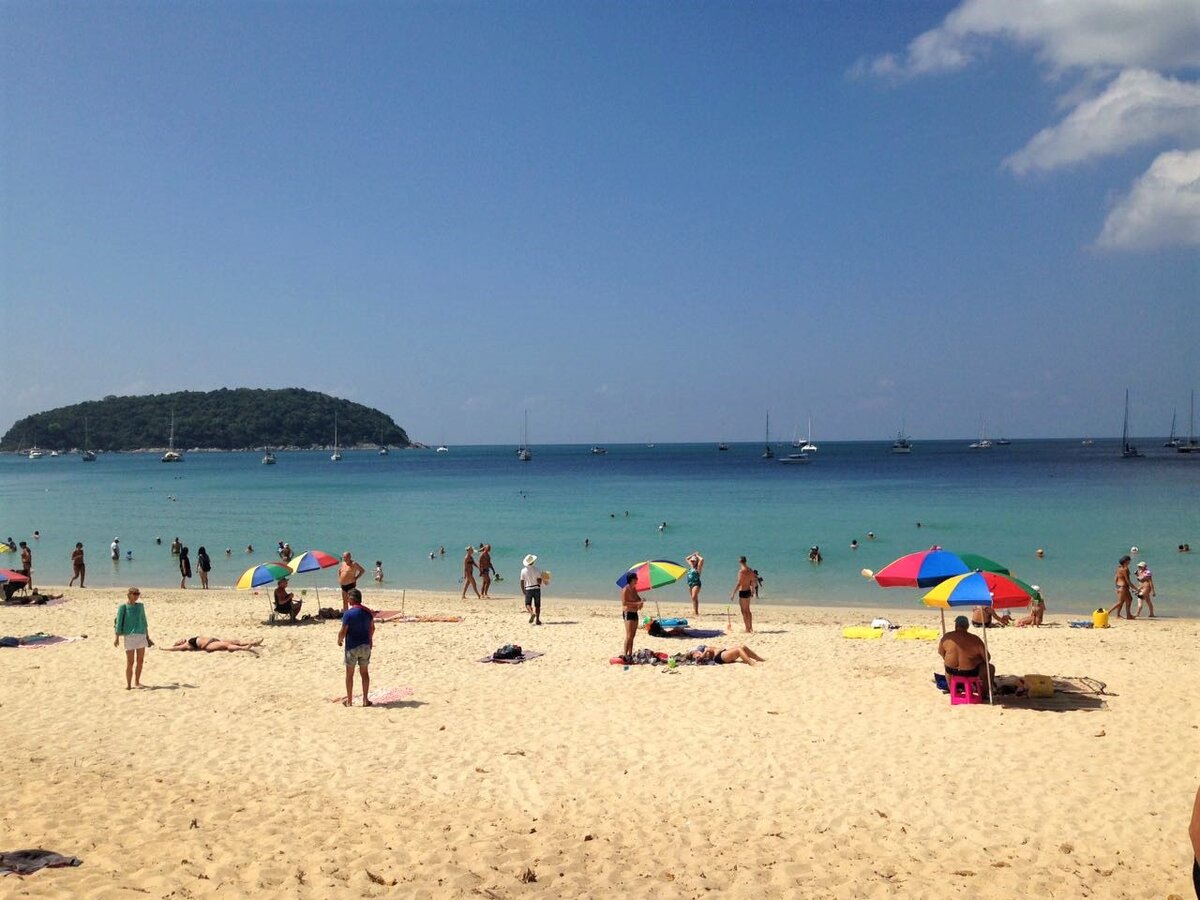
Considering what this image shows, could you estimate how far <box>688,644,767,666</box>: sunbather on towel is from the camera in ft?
43.1

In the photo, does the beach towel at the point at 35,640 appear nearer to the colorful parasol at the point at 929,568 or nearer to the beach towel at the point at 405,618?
the beach towel at the point at 405,618

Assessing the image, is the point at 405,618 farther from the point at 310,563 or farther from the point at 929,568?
the point at 929,568

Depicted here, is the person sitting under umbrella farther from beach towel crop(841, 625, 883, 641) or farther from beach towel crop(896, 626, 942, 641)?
beach towel crop(896, 626, 942, 641)

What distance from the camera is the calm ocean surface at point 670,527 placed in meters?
27.0

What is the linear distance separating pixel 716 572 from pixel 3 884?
23798 millimetres

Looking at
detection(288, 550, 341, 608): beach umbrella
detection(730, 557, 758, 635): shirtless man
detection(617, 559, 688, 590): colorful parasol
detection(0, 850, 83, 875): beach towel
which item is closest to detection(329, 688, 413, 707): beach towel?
detection(617, 559, 688, 590): colorful parasol

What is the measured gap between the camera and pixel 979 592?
10.4m

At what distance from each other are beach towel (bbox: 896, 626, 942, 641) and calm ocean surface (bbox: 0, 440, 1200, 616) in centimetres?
730

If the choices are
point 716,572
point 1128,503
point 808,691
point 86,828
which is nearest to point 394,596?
point 716,572

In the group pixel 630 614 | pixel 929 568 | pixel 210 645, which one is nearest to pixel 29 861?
pixel 630 614

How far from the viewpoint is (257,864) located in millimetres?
6223

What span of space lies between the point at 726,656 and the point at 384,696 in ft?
17.5

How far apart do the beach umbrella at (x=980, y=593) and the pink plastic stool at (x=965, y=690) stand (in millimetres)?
166

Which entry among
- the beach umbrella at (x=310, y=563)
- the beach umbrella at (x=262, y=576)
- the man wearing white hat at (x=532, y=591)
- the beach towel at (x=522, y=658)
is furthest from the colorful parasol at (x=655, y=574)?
the beach umbrella at (x=262, y=576)
